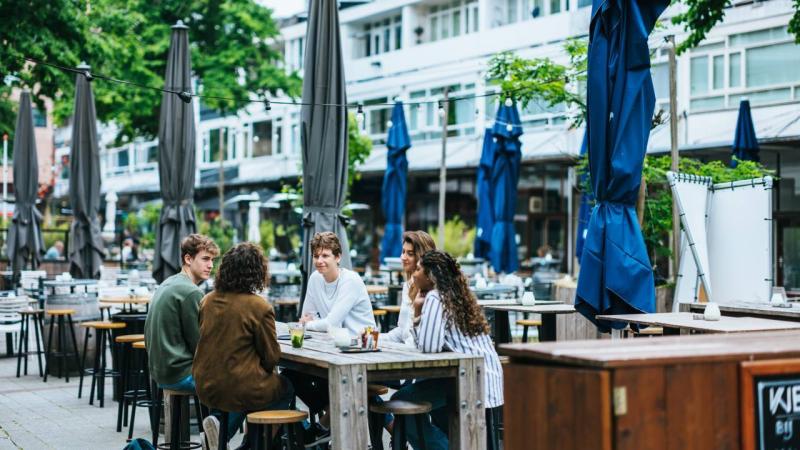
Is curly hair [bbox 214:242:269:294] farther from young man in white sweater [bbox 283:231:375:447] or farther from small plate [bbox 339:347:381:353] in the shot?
young man in white sweater [bbox 283:231:375:447]

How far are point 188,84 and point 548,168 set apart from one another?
20.1 metres

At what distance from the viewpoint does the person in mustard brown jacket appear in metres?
6.64

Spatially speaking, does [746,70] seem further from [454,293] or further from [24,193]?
[454,293]

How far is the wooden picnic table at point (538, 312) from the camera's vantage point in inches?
399

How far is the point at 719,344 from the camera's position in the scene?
460cm

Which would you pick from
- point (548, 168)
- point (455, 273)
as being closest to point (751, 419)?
point (455, 273)

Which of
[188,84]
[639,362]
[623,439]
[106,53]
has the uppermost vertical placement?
[106,53]

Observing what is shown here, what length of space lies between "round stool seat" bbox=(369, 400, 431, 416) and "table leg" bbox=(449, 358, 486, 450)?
0.22 meters

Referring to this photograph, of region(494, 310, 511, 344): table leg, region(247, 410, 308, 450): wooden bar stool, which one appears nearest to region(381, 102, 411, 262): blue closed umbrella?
region(494, 310, 511, 344): table leg

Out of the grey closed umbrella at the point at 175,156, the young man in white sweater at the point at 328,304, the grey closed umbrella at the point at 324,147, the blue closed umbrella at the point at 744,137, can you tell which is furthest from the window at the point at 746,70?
the young man in white sweater at the point at 328,304

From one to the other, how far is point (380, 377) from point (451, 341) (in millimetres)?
604

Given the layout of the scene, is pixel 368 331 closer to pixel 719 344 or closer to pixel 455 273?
pixel 455 273

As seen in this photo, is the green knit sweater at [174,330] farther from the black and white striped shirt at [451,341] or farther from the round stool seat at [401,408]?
the black and white striped shirt at [451,341]

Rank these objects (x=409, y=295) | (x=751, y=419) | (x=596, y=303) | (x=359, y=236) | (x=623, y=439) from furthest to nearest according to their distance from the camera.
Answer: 1. (x=359, y=236)
2. (x=409, y=295)
3. (x=596, y=303)
4. (x=751, y=419)
5. (x=623, y=439)
